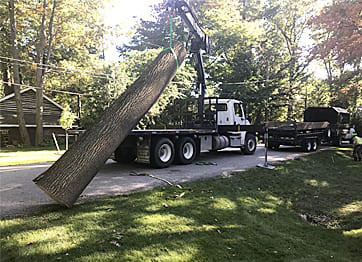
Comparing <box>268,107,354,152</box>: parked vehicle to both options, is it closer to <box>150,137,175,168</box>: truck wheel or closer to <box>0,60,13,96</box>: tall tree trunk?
<box>150,137,175,168</box>: truck wheel

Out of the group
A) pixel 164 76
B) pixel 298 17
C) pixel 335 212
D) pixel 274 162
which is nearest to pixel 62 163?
pixel 164 76

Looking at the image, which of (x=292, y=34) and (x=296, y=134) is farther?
(x=292, y=34)

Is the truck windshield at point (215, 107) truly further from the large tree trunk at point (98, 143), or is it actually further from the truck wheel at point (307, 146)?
the truck wheel at point (307, 146)

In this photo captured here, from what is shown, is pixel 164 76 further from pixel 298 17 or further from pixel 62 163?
pixel 298 17

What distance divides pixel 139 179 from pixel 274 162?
19.1ft

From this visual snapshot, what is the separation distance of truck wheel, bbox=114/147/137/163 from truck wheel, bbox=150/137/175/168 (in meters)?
1.14

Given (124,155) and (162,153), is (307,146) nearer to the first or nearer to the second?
(162,153)

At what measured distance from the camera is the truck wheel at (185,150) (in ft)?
29.7

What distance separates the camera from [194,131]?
31.1 feet

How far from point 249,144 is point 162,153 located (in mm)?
5485

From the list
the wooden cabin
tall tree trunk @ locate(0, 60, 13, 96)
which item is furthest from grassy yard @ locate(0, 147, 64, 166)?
tall tree trunk @ locate(0, 60, 13, 96)

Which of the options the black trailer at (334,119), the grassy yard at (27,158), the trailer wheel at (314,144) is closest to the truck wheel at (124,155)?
the grassy yard at (27,158)

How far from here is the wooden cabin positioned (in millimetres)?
22094

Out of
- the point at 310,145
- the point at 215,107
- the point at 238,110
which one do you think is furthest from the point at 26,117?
the point at 310,145
